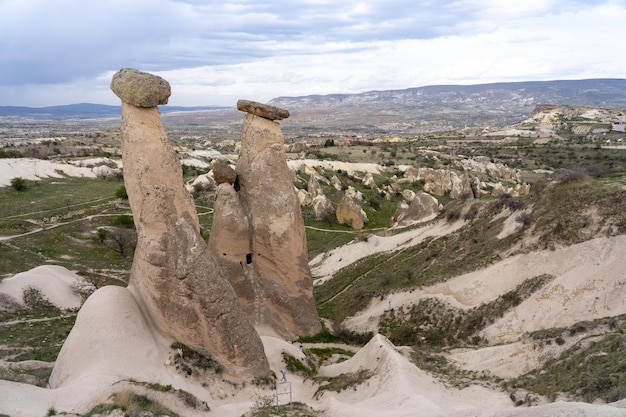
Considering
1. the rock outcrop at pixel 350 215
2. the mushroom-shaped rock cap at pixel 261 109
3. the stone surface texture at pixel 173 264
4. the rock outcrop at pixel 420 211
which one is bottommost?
the rock outcrop at pixel 350 215

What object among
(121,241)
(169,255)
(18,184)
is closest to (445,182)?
(121,241)

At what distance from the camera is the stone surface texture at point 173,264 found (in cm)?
1336

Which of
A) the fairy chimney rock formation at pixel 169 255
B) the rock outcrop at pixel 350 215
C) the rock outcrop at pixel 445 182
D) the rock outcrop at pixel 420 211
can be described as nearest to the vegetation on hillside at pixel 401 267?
the fairy chimney rock formation at pixel 169 255

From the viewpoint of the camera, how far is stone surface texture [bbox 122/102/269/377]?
13.4 m

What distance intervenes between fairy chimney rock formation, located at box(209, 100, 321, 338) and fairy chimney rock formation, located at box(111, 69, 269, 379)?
515 centimetres

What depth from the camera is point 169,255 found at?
1335cm

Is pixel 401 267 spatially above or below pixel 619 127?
below

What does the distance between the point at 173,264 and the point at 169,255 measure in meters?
0.29

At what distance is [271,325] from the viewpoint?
63.1ft

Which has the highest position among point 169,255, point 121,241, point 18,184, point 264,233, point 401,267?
point 18,184

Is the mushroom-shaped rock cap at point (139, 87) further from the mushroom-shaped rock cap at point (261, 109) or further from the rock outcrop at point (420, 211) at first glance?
the rock outcrop at point (420, 211)

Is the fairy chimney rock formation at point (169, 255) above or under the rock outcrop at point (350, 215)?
above

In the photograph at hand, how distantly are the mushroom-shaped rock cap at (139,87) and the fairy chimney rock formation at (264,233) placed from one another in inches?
212

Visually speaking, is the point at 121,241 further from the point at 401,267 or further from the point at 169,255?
the point at 169,255
